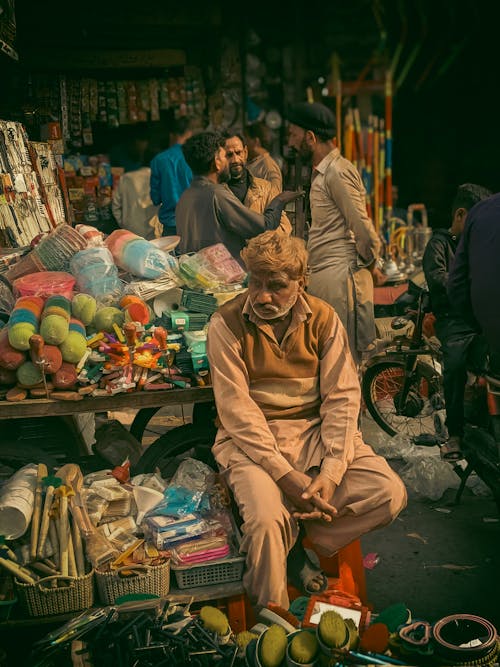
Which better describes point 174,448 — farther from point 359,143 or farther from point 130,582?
point 359,143

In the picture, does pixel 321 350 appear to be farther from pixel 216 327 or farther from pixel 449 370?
pixel 449 370

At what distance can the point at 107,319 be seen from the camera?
4.11 m

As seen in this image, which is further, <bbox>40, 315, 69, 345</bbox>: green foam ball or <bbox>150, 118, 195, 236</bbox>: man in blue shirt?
<bbox>150, 118, 195, 236</bbox>: man in blue shirt

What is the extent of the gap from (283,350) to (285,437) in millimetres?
381

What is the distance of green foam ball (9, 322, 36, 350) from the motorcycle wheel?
2802 mm

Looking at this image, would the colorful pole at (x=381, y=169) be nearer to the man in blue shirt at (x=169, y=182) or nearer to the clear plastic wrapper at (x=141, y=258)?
the man in blue shirt at (x=169, y=182)

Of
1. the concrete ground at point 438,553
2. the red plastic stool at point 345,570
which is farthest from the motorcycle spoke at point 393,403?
the red plastic stool at point 345,570

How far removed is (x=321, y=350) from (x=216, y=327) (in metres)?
0.48

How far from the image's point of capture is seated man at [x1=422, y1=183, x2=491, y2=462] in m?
4.65

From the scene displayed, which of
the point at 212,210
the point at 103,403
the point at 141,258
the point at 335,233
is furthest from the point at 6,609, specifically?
the point at 335,233

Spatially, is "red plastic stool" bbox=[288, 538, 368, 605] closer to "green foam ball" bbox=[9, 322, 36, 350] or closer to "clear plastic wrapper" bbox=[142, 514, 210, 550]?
"clear plastic wrapper" bbox=[142, 514, 210, 550]

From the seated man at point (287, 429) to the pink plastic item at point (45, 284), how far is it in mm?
1026

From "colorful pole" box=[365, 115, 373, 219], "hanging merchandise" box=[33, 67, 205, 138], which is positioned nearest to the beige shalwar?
"hanging merchandise" box=[33, 67, 205, 138]

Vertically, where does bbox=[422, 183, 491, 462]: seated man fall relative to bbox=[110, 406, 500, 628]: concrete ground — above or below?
above
